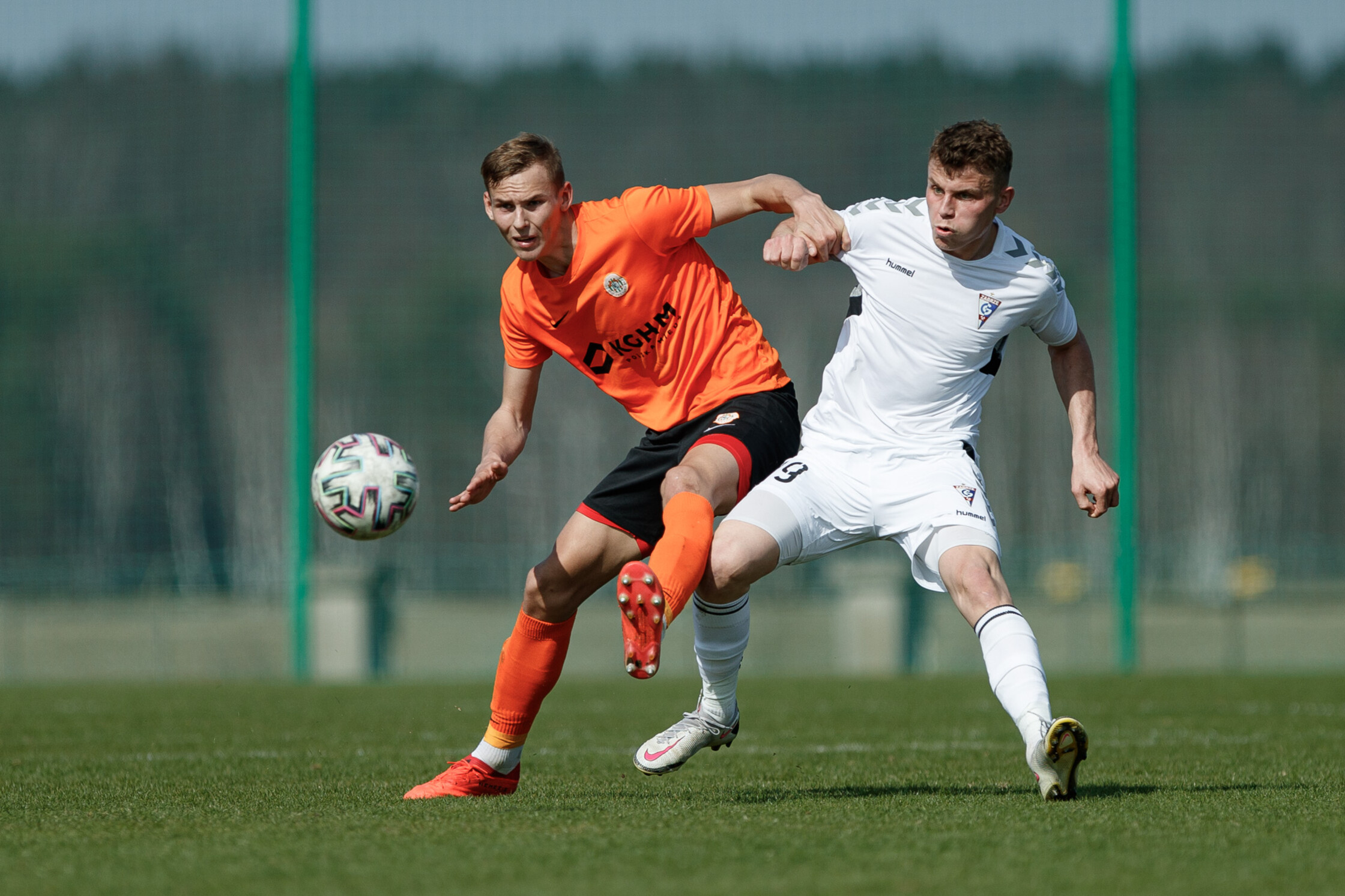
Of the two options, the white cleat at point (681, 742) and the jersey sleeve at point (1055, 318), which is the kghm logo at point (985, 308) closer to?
the jersey sleeve at point (1055, 318)

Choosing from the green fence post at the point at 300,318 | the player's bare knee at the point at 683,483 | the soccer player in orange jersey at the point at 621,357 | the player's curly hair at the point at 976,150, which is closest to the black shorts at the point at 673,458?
the soccer player in orange jersey at the point at 621,357

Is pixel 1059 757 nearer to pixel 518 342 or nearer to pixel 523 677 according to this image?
pixel 523 677

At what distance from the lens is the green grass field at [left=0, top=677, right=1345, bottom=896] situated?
9.98 ft

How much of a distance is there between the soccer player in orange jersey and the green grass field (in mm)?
485

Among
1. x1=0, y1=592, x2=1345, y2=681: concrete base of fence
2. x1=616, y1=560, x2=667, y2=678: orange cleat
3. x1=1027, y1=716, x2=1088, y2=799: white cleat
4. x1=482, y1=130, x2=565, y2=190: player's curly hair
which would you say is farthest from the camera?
x1=0, y1=592, x2=1345, y2=681: concrete base of fence

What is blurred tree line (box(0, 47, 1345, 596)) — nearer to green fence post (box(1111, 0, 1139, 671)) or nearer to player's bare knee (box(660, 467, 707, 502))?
green fence post (box(1111, 0, 1139, 671))

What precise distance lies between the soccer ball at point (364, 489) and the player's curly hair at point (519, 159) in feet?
3.18

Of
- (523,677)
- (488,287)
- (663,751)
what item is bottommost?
(663,751)

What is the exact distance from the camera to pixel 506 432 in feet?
16.4

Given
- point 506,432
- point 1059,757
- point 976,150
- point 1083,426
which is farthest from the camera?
point 506,432

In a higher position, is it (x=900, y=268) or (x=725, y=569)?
Answer: (x=900, y=268)

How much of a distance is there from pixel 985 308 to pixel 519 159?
1523 mm

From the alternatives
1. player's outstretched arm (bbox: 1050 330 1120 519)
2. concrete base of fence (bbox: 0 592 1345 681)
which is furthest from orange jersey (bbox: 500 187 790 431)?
concrete base of fence (bbox: 0 592 1345 681)

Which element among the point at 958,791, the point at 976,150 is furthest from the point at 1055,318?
the point at 958,791
